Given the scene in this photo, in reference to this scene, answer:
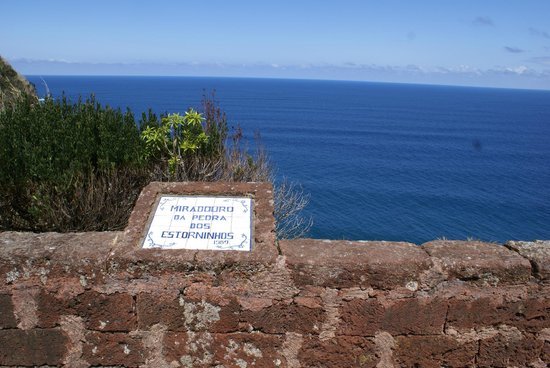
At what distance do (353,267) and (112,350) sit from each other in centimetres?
198

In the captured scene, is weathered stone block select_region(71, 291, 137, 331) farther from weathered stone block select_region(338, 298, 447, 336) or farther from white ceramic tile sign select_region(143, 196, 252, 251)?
weathered stone block select_region(338, 298, 447, 336)

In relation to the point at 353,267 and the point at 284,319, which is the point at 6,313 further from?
the point at 353,267

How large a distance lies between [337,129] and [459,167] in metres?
31.4

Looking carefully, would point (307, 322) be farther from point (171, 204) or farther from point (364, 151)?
point (364, 151)

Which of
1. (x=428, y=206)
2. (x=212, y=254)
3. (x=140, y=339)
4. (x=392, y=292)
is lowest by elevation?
(x=428, y=206)

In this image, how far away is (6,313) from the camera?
3488 millimetres

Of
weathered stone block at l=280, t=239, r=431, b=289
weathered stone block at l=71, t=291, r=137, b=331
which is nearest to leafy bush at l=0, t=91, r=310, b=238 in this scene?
weathered stone block at l=71, t=291, r=137, b=331

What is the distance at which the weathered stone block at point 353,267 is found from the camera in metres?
3.47

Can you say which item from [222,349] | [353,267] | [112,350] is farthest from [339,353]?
[112,350]

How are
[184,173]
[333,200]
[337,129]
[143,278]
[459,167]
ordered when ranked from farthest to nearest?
[337,129], [459,167], [333,200], [184,173], [143,278]

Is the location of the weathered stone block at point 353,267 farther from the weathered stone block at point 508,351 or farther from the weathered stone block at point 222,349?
the weathered stone block at point 508,351

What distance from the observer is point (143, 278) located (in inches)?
136

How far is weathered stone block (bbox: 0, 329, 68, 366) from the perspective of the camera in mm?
3510

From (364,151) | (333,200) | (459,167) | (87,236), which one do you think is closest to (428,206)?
(333,200)
